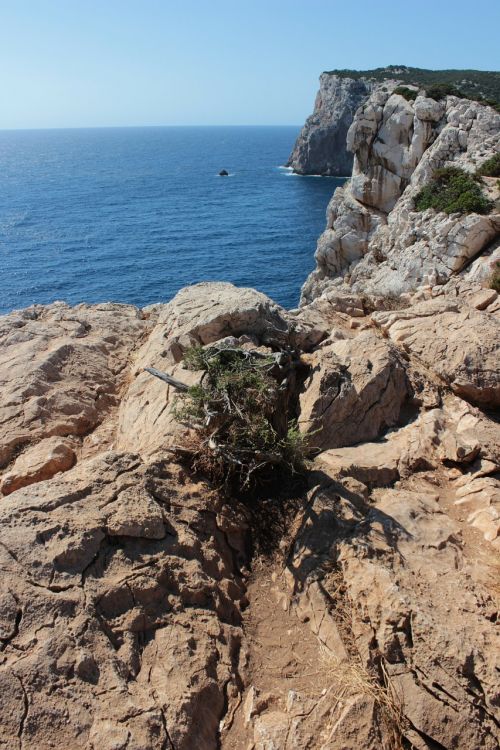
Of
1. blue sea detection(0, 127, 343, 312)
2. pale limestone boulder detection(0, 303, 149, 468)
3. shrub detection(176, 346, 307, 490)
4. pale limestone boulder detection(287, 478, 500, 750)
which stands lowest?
blue sea detection(0, 127, 343, 312)

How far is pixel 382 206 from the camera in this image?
157 ft

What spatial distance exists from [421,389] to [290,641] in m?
7.19

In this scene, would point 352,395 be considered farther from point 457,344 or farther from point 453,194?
point 453,194

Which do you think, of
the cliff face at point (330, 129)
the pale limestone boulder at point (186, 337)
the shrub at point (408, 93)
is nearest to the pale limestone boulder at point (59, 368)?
the pale limestone boulder at point (186, 337)

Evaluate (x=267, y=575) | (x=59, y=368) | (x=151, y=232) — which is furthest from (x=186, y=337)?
(x=151, y=232)

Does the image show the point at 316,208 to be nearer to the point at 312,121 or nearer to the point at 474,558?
the point at 312,121

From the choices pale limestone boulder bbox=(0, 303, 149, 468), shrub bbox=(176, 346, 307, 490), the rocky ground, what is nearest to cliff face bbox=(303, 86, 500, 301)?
pale limestone boulder bbox=(0, 303, 149, 468)

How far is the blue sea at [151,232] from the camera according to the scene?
58.5 meters

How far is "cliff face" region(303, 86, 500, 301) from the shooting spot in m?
30.7

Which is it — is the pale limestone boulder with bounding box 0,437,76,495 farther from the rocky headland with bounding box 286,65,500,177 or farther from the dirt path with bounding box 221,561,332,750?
the rocky headland with bounding box 286,65,500,177

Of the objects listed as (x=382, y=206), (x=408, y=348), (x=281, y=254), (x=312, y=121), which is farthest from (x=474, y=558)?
(x=312, y=121)

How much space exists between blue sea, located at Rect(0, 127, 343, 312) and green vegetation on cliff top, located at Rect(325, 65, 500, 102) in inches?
982

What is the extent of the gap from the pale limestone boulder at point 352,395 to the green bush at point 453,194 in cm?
2272

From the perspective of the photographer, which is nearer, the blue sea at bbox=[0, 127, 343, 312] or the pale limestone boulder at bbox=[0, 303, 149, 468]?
the pale limestone boulder at bbox=[0, 303, 149, 468]
